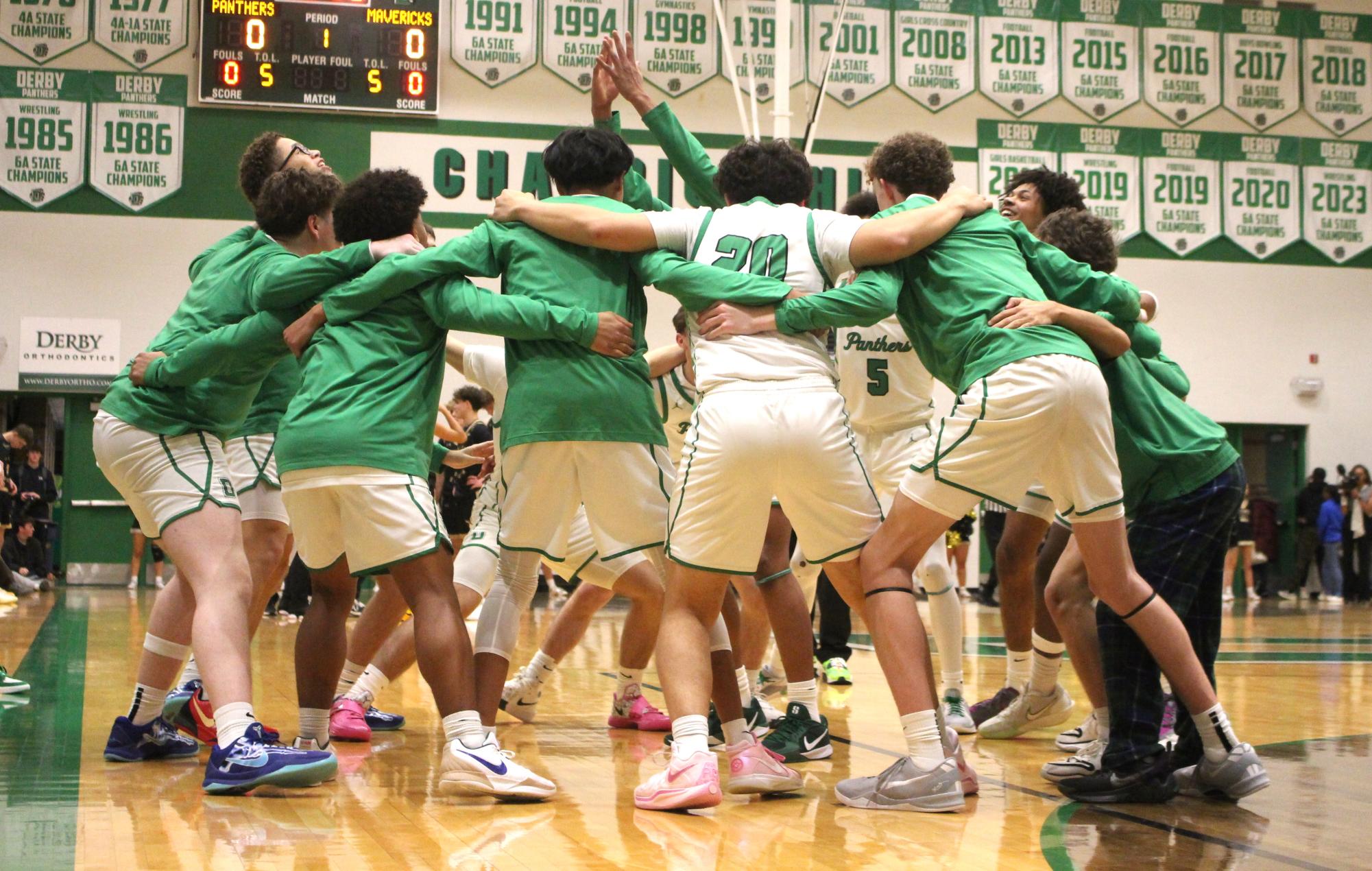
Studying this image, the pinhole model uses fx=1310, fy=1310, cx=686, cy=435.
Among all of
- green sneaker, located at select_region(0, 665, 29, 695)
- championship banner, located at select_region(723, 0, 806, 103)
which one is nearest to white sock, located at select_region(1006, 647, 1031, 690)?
green sneaker, located at select_region(0, 665, 29, 695)

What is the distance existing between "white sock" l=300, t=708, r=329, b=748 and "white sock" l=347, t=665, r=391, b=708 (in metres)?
0.67

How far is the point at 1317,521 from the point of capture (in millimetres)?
17281

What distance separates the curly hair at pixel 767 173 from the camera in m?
3.92

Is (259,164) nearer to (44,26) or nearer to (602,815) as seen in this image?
(602,815)

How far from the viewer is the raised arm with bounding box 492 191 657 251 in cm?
376

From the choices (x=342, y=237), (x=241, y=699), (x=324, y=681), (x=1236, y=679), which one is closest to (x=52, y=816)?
(x=241, y=699)

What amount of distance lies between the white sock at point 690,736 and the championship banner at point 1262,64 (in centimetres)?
1736

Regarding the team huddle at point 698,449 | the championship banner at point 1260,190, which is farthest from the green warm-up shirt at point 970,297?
the championship banner at point 1260,190

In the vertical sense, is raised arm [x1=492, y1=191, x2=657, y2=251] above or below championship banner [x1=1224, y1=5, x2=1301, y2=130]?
below

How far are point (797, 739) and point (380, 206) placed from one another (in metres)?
2.20

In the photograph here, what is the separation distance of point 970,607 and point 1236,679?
7250mm

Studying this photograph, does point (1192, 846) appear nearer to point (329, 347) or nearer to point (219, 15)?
point (329, 347)

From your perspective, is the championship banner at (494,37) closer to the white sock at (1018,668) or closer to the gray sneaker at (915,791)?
the white sock at (1018,668)

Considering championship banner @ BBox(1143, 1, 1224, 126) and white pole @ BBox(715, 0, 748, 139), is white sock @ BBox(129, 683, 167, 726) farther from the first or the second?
championship banner @ BBox(1143, 1, 1224, 126)
